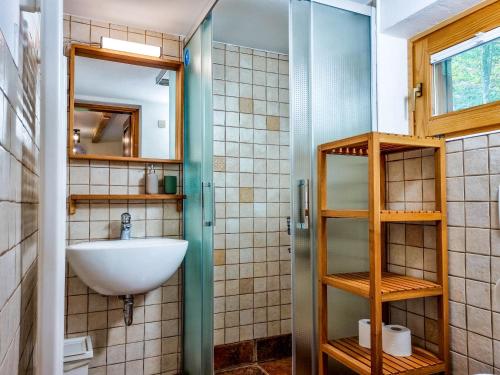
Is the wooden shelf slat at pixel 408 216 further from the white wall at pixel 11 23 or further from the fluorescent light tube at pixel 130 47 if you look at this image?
the fluorescent light tube at pixel 130 47

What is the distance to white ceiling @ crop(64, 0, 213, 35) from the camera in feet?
6.56

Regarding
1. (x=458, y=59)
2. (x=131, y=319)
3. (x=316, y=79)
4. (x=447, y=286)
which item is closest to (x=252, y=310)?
Answer: (x=131, y=319)

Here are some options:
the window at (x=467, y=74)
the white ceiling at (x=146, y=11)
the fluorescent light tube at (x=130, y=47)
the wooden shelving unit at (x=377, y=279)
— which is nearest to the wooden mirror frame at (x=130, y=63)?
the fluorescent light tube at (x=130, y=47)

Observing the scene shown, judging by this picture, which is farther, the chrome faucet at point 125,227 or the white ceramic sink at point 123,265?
the chrome faucet at point 125,227

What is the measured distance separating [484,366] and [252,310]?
1.58m

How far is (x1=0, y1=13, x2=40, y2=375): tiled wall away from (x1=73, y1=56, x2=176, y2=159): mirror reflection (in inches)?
38.0

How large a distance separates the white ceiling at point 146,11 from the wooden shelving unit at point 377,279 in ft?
3.69

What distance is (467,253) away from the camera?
140 cm

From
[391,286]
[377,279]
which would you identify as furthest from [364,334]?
[377,279]

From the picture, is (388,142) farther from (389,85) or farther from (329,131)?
(389,85)

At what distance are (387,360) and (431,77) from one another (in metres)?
1.19

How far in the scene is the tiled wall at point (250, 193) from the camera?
2.60m

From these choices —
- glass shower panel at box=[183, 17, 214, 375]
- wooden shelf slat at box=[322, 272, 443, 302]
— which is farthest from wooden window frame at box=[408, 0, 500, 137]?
glass shower panel at box=[183, 17, 214, 375]

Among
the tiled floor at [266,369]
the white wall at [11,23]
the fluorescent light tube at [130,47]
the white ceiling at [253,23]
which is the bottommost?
the tiled floor at [266,369]
